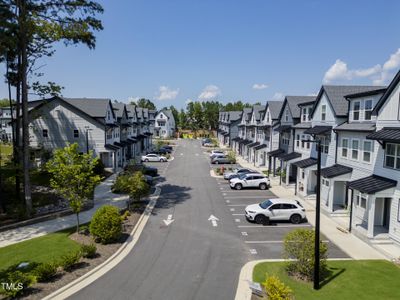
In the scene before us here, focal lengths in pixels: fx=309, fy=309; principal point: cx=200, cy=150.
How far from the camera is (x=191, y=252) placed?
16.7m

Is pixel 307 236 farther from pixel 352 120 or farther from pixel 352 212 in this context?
pixel 352 120

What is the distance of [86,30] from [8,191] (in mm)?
15718

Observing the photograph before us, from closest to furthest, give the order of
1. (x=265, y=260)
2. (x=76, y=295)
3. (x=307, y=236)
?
(x=76, y=295), (x=307, y=236), (x=265, y=260)

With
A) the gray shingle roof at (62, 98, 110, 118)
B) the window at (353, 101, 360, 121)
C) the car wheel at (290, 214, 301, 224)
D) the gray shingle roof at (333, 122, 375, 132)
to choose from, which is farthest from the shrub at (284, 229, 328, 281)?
the gray shingle roof at (62, 98, 110, 118)

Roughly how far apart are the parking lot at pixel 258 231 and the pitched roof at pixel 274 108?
51.7 ft

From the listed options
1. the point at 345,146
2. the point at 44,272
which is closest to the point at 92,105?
the point at 345,146

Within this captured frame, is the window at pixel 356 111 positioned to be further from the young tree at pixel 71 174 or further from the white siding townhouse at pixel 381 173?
the young tree at pixel 71 174

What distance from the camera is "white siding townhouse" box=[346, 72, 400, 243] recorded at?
17.5 m

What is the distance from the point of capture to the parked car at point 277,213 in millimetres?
21641

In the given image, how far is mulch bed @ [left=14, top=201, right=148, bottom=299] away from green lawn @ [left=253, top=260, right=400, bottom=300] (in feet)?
25.2

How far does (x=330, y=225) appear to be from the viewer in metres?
21.5

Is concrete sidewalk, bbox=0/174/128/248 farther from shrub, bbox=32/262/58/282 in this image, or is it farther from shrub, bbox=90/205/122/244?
shrub, bbox=32/262/58/282

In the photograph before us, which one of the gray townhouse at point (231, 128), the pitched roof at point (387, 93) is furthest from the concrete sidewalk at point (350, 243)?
the gray townhouse at point (231, 128)

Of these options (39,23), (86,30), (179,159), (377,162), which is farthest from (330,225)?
(179,159)
